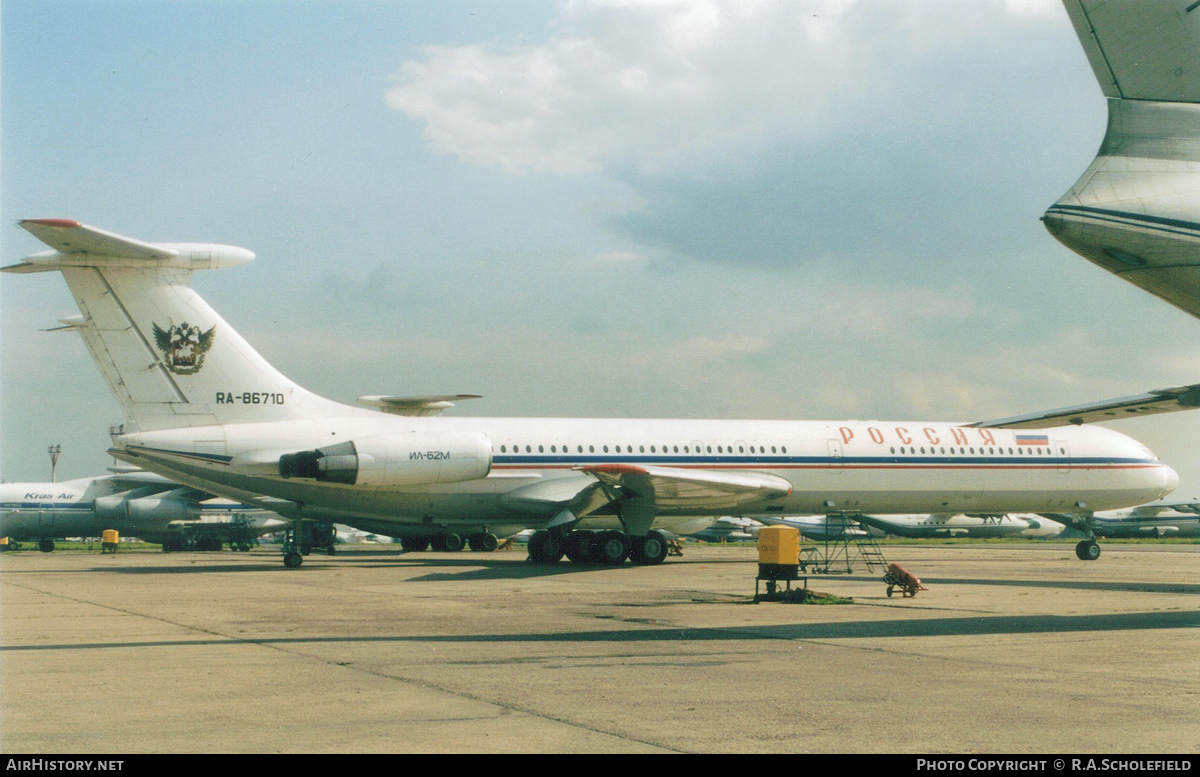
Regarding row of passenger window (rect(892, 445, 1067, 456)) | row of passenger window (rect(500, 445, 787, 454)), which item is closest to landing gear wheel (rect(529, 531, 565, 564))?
row of passenger window (rect(500, 445, 787, 454))

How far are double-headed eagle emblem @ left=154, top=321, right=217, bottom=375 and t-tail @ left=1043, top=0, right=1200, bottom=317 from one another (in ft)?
57.6

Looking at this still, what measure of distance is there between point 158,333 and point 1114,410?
58.0 ft

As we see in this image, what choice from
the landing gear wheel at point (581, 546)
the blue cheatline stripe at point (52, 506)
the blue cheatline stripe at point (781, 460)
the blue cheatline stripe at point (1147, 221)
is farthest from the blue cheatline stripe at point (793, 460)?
the blue cheatline stripe at point (52, 506)

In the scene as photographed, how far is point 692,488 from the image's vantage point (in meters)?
24.0

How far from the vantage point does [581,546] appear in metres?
24.3

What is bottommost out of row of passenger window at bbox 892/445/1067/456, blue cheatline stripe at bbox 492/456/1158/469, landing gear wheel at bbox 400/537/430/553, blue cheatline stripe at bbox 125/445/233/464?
landing gear wheel at bbox 400/537/430/553

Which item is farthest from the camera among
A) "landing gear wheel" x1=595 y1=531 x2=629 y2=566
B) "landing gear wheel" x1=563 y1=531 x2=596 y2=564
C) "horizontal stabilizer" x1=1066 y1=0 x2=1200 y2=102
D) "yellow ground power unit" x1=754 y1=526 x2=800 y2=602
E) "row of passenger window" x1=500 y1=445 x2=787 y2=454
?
"row of passenger window" x1=500 y1=445 x2=787 y2=454

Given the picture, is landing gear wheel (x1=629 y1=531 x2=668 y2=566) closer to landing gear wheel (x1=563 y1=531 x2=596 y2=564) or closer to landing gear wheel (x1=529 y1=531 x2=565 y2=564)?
landing gear wheel (x1=563 y1=531 x2=596 y2=564)

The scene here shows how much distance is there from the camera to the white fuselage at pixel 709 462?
2262 cm

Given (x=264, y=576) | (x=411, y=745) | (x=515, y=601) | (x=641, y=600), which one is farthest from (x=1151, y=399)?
(x=264, y=576)

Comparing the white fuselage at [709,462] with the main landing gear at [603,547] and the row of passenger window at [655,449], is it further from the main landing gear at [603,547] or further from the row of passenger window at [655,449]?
the main landing gear at [603,547]

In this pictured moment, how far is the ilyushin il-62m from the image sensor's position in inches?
843

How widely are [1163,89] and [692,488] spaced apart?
15201mm
